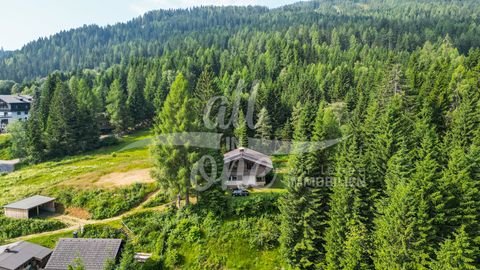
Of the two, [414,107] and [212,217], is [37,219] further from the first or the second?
[414,107]

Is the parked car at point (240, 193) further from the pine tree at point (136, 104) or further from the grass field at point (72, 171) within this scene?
the pine tree at point (136, 104)

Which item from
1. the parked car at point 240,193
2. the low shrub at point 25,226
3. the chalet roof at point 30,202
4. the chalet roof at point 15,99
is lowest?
the low shrub at point 25,226

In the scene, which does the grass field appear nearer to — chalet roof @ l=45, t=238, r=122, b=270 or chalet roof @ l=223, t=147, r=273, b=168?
chalet roof @ l=223, t=147, r=273, b=168

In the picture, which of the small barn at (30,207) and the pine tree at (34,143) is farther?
the pine tree at (34,143)

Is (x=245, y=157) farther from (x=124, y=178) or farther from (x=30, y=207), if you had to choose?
(x=30, y=207)

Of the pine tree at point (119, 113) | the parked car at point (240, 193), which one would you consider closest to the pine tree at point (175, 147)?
the parked car at point (240, 193)

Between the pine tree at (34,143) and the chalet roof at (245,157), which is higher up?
the chalet roof at (245,157)

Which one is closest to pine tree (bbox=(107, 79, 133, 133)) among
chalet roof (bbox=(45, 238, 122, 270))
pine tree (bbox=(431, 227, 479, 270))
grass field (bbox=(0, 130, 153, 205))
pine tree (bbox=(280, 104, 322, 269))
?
grass field (bbox=(0, 130, 153, 205))

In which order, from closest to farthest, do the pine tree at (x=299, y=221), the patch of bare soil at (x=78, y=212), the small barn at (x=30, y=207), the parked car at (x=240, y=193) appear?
1. the pine tree at (x=299, y=221)
2. the parked car at (x=240, y=193)
3. the small barn at (x=30, y=207)
4. the patch of bare soil at (x=78, y=212)
